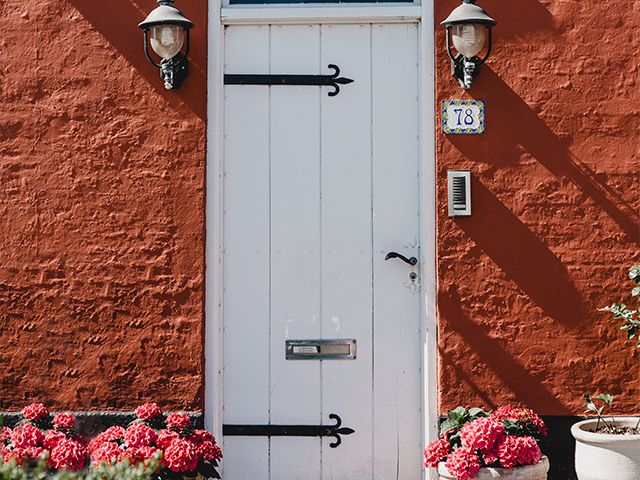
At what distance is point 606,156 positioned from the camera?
4633mm

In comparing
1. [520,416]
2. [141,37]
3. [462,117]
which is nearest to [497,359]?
[520,416]

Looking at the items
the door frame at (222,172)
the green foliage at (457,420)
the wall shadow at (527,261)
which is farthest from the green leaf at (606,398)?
the door frame at (222,172)

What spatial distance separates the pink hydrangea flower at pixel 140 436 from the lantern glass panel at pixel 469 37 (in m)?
2.30

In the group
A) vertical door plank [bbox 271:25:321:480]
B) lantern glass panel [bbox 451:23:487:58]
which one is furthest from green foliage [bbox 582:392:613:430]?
lantern glass panel [bbox 451:23:487:58]

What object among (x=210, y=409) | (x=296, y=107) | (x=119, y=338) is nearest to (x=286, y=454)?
(x=210, y=409)

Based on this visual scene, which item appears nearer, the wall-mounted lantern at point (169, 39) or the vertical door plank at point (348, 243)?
the wall-mounted lantern at point (169, 39)

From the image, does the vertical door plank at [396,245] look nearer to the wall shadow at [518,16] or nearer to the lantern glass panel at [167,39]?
the wall shadow at [518,16]

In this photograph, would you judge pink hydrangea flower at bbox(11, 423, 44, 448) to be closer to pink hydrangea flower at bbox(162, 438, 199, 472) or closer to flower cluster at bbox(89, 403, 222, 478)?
flower cluster at bbox(89, 403, 222, 478)

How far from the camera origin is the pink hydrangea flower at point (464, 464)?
3928mm

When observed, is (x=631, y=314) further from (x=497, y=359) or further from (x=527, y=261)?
(x=497, y=359)

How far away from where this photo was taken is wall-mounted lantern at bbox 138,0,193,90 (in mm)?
4516

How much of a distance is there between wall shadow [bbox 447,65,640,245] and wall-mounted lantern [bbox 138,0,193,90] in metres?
1.39

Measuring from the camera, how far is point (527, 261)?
4613mm

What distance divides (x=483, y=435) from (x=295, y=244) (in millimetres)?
1370
